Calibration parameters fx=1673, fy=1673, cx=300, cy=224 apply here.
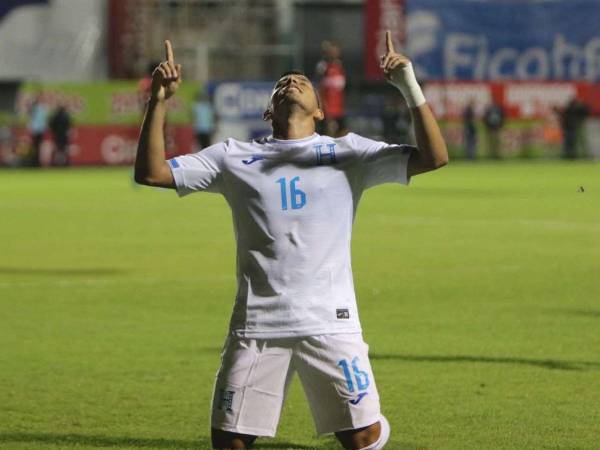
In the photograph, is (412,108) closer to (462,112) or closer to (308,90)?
(308,90)

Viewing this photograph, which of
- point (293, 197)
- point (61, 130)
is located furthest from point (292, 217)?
point (61, 130)

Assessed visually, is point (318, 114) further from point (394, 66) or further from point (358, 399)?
point (358, 399)

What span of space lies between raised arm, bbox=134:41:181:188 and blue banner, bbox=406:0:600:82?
48320 mm

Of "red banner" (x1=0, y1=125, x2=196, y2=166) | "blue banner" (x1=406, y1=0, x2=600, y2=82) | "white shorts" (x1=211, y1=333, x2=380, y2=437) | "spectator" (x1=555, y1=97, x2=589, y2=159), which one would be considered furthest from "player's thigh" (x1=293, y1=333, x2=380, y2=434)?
"blue banner" (x1=406, y1=0, x2=600, y2=82)

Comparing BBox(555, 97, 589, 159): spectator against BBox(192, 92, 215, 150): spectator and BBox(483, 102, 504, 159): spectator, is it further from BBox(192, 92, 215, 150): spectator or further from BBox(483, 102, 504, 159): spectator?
BBox(192, 92, 215, 150): spectator

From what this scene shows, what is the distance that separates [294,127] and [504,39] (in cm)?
5008

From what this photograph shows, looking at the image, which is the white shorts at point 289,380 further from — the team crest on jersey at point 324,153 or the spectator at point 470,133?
the spectator at point 470,133

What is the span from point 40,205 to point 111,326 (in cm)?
1596

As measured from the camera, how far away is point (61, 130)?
150ft

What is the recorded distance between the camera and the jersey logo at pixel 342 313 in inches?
270

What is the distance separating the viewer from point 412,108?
683 cm

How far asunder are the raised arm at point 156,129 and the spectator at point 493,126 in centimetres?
4552

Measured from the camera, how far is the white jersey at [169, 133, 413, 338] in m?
6.86

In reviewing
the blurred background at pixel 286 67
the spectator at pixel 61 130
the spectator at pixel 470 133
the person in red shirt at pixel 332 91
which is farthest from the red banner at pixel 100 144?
the person in red shirt at pixel 332 91
